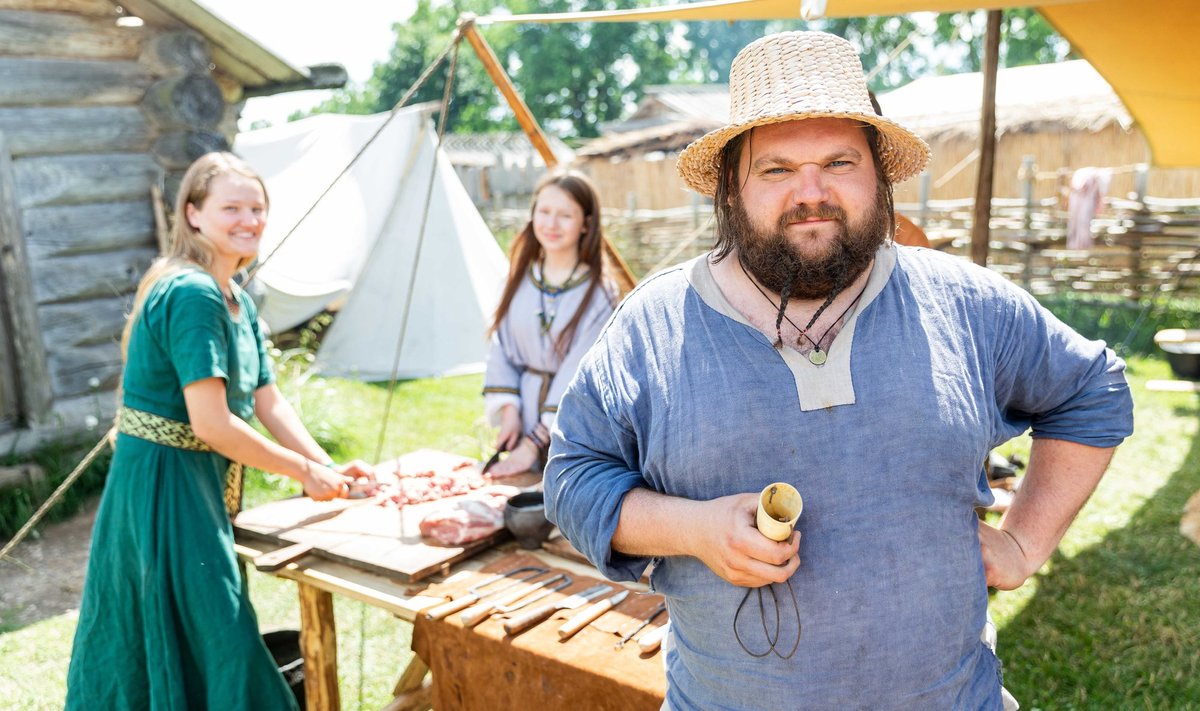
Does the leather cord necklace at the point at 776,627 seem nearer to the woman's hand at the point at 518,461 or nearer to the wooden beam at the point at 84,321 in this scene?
the woman's hand at the point at 518,461

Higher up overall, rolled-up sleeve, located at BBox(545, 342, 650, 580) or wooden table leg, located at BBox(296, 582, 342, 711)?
rolled-up sleeve, located at BBox(545, 342, 650, 580)

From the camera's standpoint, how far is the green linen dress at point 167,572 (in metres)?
2.42

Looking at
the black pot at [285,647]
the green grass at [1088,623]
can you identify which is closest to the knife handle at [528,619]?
the black pot at [285,647]

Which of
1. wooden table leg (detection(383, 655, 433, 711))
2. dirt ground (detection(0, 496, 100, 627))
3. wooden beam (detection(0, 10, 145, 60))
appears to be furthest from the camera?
wooden beam (detection(0, 10, 145, 60))

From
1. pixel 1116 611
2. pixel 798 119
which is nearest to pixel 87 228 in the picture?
pixel 798 119

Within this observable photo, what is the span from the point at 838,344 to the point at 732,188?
1.18 ft

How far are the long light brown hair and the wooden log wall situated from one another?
117 inches

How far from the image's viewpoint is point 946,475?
4.59 ft

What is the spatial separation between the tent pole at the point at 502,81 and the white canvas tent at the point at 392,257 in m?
5.07

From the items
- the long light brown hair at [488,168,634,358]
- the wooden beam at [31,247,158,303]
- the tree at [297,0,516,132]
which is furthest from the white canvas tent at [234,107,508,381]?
the tree at [297,0,516,132]

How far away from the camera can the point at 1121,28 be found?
14.2 feet

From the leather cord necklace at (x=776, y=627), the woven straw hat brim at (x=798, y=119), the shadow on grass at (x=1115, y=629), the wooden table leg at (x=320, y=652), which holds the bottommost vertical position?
the shadow on grass at (x=1115, y=629)

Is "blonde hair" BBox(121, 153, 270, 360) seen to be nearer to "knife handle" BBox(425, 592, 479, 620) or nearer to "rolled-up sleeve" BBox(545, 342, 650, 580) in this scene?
"knife handle" BBox(425, 592, 479, 620)

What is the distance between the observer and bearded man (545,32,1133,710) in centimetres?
138
